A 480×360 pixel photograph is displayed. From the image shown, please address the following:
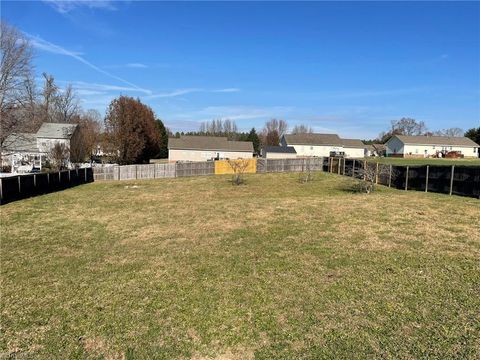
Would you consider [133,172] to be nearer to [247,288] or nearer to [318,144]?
[247,288]

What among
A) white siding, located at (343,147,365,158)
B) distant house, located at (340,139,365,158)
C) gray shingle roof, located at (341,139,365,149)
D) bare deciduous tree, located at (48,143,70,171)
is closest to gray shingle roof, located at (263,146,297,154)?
distant house, located at (340,139,365,158)

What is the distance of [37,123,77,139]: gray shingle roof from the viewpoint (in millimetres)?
45219

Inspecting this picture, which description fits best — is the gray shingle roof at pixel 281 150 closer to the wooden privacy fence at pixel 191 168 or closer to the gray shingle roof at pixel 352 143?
the gray shingle roof at pixel 352 143

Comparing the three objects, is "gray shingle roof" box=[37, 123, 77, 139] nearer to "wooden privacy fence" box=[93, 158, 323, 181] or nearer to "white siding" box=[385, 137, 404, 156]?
"wooden privacy fence" box=[93, 158, 323, 181]

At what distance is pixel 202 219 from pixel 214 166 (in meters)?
23.7

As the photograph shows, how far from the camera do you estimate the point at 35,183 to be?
17297 millimetres

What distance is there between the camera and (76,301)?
195 inches

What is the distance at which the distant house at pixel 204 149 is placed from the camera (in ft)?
192

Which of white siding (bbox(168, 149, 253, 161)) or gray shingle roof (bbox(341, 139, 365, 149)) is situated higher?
gray shingle roof (bbox(341, 139, 365, 149))

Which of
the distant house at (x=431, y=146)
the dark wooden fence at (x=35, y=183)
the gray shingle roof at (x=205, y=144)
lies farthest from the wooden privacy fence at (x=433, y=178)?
the distant house at (x=431, y=146)

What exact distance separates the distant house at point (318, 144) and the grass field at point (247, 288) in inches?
2454

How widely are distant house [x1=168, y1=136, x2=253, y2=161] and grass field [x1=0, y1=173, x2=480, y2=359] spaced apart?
1936 inches

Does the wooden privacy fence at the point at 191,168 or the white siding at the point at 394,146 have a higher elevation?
the white siding at the point at 394,146

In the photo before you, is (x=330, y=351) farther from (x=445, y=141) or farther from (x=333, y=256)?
(x=445, y=141)
